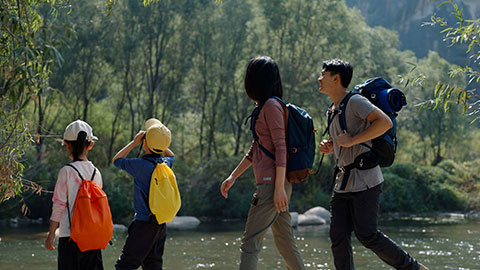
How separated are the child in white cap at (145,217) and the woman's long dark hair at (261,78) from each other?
0.97m

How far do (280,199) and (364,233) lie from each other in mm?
863

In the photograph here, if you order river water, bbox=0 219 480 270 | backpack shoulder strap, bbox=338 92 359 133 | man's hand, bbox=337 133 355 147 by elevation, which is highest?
backpack shoulder strap, bbox=338 92 359 133

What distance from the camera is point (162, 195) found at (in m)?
5.28

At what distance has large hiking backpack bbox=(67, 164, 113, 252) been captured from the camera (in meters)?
4.95

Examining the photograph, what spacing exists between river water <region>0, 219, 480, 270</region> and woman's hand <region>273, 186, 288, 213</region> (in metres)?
5.44

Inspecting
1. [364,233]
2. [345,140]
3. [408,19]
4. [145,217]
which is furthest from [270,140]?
[408,19]

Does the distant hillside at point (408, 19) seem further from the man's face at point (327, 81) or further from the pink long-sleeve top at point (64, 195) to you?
the pink long-sleeve top at point (64, 195)

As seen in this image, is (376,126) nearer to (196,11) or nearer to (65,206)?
(65,206)

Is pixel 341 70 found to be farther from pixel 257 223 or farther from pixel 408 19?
pixel 408 19

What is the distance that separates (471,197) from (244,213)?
11.2m

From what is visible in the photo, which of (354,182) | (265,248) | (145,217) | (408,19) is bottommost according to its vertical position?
(265,248)

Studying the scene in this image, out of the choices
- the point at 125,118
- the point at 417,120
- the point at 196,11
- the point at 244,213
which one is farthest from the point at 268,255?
the point at 417,120

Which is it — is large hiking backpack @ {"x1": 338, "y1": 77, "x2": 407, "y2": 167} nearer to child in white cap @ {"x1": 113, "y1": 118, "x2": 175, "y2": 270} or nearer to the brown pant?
the brown pant

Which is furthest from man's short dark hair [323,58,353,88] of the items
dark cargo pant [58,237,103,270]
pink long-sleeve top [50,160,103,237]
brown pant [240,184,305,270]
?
dark cargo pant [58,237,103,270]
